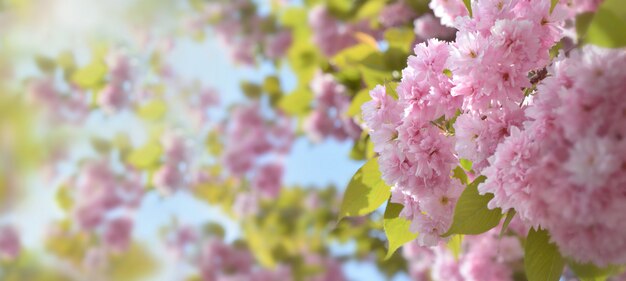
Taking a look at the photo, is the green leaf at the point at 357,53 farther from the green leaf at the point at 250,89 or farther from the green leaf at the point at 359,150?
the green leaf at the point at 250,89

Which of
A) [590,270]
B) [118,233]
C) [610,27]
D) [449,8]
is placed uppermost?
[118,233]

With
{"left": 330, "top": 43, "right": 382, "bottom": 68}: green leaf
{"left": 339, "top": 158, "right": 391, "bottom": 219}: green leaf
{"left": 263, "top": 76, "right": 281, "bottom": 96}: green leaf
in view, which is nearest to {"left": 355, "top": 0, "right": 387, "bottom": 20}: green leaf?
{"left": 330, "top": 43, "right": 382, "bottom": 68}: green leaf

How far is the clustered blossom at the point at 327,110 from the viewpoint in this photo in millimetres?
2244

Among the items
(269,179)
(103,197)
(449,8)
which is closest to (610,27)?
(449,8)

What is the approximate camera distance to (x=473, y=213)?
0.82 metres

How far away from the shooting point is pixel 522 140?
68cm

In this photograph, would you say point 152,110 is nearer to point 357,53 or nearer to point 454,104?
point 357,53

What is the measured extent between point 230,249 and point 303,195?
662mm

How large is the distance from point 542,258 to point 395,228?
0.27 meters

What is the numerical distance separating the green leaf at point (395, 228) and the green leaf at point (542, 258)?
0.76 feet

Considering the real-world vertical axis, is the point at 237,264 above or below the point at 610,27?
above

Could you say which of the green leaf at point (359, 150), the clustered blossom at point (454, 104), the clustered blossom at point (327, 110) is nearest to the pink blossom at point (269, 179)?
the clustered blossom at point (327, 110)

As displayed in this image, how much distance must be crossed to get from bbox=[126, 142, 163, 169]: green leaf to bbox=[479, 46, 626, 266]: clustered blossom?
2.97 metres

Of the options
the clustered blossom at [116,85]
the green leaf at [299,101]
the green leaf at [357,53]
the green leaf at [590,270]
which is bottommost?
the green leaf at [590,270]
